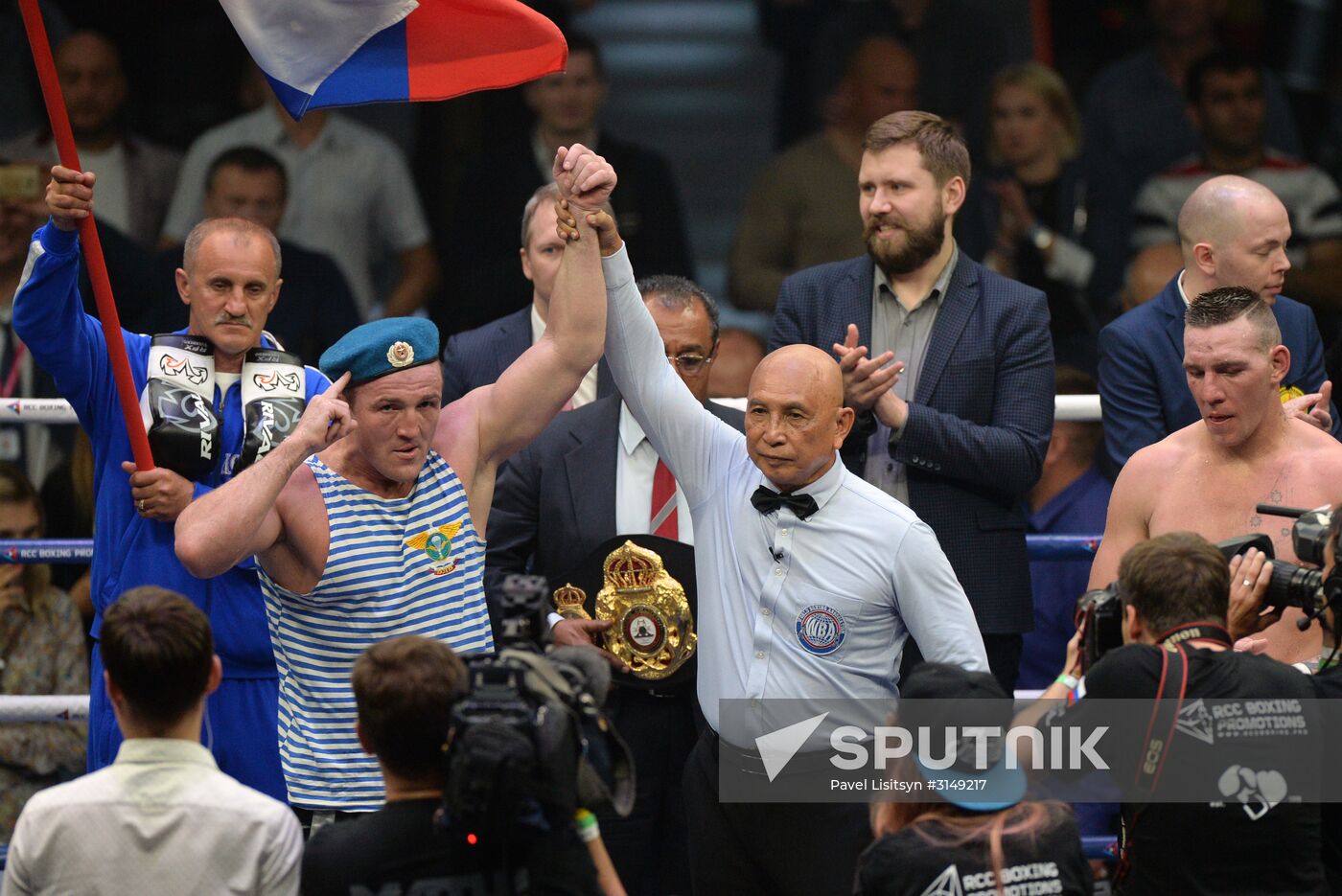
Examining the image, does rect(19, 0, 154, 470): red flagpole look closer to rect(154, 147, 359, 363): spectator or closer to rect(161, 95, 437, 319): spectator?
rect(154, 147, 359, 363): spectator

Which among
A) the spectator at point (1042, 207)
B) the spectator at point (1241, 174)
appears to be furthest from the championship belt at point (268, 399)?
the spectator at point (1241, 174)

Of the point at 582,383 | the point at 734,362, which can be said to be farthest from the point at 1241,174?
the point at 582,383

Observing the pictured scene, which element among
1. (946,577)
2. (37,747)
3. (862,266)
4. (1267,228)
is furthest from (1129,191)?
(37,747)

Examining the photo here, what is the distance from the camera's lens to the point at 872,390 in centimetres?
→ 396

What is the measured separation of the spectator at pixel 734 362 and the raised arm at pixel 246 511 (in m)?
3.02

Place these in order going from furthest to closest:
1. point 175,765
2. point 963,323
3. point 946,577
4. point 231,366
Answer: point 963,323 < point 231,366 < point 946,577 < point 175,765

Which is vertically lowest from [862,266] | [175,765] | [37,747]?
[37,747]

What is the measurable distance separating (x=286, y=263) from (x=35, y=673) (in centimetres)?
205

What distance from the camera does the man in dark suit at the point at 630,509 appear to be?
13.4 ft

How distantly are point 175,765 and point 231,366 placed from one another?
1294 millimetres

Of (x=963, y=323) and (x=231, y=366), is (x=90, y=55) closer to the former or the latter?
(x=231, y=366)

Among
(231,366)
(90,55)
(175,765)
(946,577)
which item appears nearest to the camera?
(175,765)

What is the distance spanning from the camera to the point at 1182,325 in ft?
14.9

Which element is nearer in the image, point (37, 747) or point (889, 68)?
point (37, 747)
